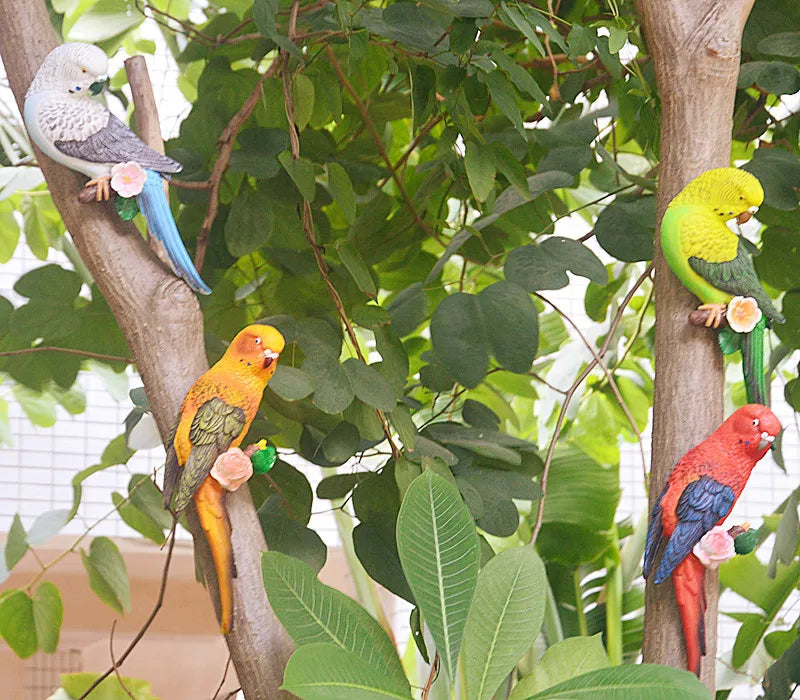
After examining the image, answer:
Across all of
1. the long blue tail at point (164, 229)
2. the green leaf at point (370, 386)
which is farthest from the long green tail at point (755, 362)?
the long blue tail at point (164, 229)

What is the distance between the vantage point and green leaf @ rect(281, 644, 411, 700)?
16.6 inches

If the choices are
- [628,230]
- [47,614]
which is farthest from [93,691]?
[628,230]

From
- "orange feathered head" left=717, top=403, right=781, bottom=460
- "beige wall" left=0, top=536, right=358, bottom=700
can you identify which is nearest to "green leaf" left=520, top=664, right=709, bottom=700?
"orange feathered head" left=717, top=403, right=781, bottom=460

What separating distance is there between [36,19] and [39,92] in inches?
2.4

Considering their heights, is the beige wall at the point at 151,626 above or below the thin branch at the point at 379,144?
below

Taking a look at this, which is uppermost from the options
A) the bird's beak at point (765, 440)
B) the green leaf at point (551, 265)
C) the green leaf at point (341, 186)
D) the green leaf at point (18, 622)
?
the green leaf at point (341, 186)

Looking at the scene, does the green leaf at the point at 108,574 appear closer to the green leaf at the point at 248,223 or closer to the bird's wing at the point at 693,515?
the green leaf at the point at 248,223

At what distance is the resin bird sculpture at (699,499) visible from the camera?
0.54 meters

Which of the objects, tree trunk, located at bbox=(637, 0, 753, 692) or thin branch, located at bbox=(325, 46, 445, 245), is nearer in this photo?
tree trunk, located at bbox=(637, 0, 753, 692)

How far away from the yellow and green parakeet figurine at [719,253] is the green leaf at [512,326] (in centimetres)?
12

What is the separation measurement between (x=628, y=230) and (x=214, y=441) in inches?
14.5

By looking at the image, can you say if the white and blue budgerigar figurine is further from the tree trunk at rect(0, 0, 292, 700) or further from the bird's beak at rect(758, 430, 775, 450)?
the bird's beak at rect(758, 430, 775, 450)

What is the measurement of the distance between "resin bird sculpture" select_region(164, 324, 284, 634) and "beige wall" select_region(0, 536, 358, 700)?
2.60 feet

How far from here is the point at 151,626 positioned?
4.37 feet
